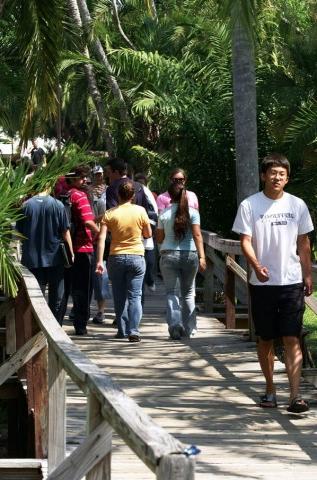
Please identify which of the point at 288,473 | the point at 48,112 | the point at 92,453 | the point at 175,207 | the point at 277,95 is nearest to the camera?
the point at 92,453

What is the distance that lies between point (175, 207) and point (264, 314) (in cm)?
344

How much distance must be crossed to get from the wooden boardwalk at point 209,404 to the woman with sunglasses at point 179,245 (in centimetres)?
59

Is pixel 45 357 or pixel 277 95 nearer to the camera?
pixel 45 357

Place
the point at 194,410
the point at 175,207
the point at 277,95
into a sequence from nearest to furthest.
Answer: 1. the point at 194,410
2. the point at 175,207
3. the point at 277,95

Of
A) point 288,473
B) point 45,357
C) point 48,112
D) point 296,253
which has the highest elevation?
point 48,112

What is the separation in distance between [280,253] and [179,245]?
3.38m

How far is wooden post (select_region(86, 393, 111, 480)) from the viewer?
14.5 ft

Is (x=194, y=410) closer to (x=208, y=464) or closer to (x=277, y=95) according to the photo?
(x=208, y=464)

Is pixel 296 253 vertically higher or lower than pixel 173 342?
higher

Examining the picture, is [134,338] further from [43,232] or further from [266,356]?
[266,356]

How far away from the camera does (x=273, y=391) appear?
8.66 meters

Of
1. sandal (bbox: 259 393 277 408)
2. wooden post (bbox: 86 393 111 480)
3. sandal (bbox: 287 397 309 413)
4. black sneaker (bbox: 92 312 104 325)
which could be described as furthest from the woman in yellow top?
wooden post (bbox: 86 393 111 480)

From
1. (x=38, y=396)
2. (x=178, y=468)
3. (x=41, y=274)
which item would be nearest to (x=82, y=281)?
(x=41, y=274)

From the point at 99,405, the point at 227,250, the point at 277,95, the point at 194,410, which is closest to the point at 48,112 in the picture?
the point at 227,250
